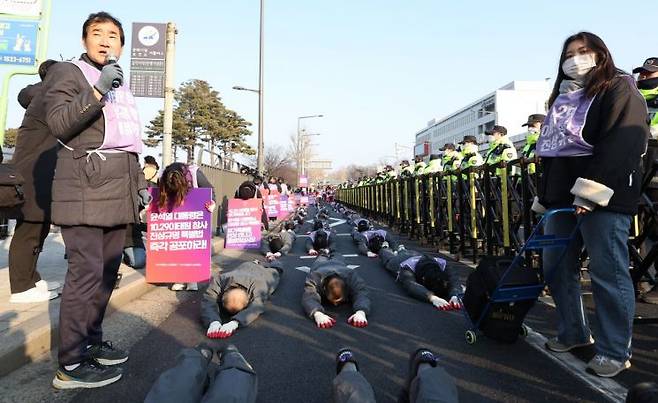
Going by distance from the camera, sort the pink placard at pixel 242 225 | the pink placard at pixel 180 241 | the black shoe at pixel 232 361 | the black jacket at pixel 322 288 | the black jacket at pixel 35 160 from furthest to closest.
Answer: the pink placard at pixel 242 225
the pink placard at pixel 180 241
the black jacket at pixel 322 288
the black jacket at pixel 35 160
the black shoe at pixel 232 361

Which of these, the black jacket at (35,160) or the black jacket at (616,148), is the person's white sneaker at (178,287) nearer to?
the black jacket at (35,160)

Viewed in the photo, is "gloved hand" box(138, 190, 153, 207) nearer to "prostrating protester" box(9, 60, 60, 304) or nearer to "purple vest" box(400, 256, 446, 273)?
"prostrating protester" box(9, 60, 60, 304)

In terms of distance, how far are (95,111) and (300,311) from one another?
9.05 feet

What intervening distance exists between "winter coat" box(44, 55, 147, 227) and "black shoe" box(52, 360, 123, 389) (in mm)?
870

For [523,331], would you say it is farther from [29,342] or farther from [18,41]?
[18,41]

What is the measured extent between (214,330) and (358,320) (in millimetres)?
1238

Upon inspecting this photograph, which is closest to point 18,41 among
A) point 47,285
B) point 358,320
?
point 47,285

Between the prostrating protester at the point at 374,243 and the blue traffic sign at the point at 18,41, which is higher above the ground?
the blue traffic sign at the point at 18,41

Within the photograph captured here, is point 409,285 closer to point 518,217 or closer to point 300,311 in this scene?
point 300,311

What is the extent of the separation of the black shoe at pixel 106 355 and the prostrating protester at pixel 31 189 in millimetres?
1670

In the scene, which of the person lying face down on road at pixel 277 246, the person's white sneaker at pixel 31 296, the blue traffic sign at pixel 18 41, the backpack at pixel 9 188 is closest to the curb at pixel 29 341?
the person's white sneaker at pixel 31 296

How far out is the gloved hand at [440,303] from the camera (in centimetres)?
446

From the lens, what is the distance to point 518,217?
6141 mm

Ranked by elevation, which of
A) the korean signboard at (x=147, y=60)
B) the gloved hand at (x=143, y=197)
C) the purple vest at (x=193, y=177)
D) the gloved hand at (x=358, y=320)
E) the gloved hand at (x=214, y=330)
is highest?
the korean signboard at (x=147, y=60)
